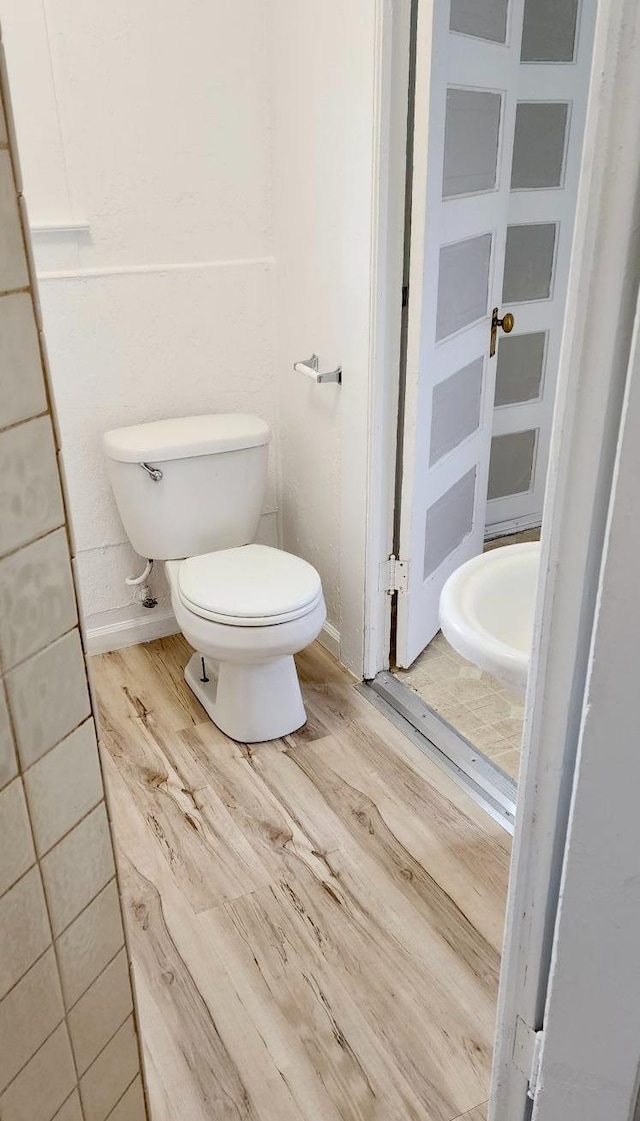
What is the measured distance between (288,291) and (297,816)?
1.45 metres

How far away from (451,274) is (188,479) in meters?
0.88

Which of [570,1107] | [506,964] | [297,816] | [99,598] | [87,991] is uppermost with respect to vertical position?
[87,991]

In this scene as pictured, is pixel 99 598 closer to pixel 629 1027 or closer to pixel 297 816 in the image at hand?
pixel 297 816

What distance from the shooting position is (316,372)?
2.37 m

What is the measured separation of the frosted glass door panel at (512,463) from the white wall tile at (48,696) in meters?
2.75

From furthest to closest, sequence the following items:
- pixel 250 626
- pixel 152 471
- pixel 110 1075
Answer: pixel 152 471, pixel 250 626, pixel 110 1075

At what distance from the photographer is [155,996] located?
1632mm

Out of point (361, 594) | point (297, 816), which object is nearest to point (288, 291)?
point (361, 594)

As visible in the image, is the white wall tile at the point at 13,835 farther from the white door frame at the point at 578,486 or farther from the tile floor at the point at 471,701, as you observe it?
the tile floor at the point at 471,701

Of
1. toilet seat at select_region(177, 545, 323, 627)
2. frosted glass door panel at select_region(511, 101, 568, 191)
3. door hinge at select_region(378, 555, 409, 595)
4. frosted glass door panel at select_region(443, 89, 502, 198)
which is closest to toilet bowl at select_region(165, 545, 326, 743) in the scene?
toilet seat at select_region(177, 545, 323, 627)

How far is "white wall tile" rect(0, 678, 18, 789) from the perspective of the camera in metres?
0.74

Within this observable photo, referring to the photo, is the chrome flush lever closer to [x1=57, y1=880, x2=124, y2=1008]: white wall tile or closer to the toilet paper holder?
the toilet paper holder

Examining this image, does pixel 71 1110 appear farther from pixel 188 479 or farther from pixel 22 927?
pixel 188 479


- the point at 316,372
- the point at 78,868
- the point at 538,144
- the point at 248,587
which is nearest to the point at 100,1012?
the point at 78,868
